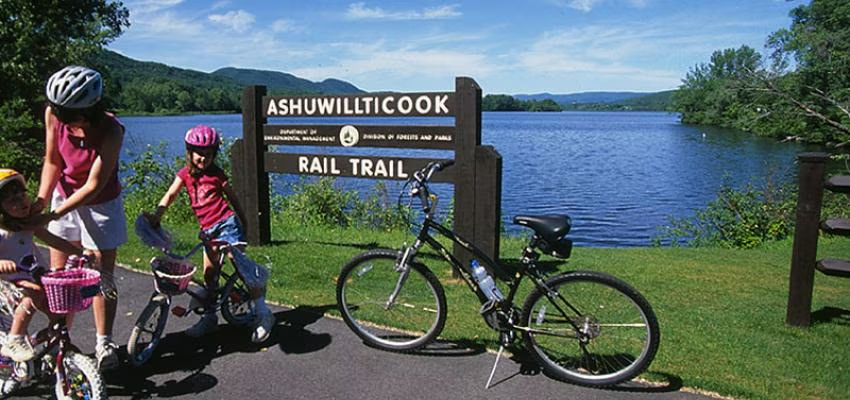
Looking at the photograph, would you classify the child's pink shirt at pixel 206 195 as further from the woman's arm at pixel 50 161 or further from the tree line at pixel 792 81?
the tree line at pixel 792 81

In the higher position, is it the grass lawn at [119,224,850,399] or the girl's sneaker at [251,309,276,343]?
the girl's sneaker at [251,309,276,343]

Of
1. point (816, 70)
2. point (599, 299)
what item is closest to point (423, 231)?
point (599, 299)

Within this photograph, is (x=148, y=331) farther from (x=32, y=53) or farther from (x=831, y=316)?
(x=32, y=53)

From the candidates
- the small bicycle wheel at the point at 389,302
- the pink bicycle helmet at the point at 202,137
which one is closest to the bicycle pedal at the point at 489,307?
the small bicycle wheel at the point at 389,302

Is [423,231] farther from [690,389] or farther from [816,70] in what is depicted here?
[816,70]

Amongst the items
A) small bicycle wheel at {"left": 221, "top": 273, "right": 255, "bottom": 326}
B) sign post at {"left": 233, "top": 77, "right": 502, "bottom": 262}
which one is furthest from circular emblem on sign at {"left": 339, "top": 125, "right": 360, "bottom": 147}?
small bicycle wheel at {"left": 221, "top": 273, "right": 255, "bottom": 326}

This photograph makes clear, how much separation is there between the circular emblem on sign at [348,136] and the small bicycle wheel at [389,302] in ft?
10.1

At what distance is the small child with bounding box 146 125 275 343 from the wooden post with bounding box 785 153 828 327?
4187mm

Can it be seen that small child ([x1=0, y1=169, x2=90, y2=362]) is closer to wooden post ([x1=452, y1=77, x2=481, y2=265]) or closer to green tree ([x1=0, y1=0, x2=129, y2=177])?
wooden post ([x1=452, y1=77, x2=481, y2=265])

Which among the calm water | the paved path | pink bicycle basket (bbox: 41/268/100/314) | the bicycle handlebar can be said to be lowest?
the calm water

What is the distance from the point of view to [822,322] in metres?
5.30

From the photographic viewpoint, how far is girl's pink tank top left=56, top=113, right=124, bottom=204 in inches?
142

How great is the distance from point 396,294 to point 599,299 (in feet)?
4.71

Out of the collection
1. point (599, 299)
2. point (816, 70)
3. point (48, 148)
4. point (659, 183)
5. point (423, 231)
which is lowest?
point (659, 183)
